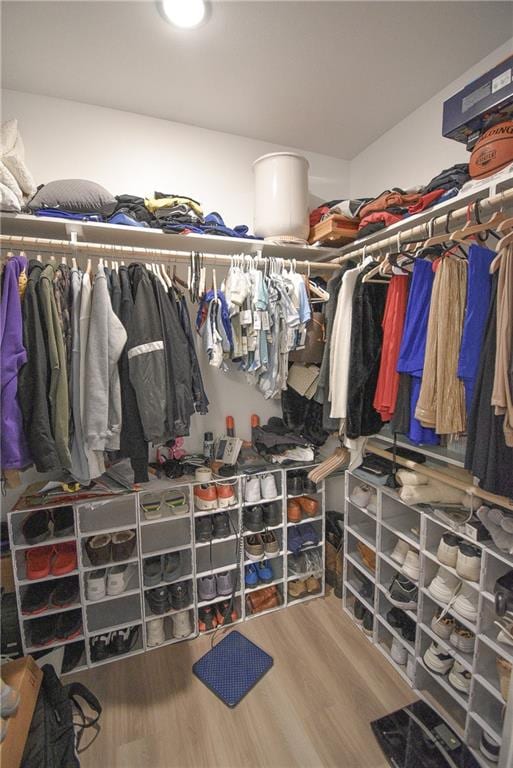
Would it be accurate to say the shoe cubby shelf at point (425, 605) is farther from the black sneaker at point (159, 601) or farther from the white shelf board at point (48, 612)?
the white shelf board at point (48, 612)

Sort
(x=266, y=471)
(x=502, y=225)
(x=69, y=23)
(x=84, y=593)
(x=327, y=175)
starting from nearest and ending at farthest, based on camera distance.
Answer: (x=502, y=225) < (x=69, y=23) < (x=84, y=593) < (x=266, y=471) < (x=327, y=175)

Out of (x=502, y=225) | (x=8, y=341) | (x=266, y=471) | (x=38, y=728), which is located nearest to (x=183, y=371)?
(x=8, y=341)

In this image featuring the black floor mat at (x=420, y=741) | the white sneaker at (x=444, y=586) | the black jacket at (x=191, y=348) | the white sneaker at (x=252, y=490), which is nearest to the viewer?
the black floor mat at (x=420, y=741)

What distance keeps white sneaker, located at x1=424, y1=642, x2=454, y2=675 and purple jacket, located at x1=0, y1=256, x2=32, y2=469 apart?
6.04 feet

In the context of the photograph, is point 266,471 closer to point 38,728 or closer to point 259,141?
point 38,728

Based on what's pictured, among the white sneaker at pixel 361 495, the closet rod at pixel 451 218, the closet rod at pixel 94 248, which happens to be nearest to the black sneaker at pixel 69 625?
the white sneaker at pixel 361 495

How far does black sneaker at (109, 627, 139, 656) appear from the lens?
1.76m

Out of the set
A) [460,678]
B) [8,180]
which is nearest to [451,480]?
[460,678]

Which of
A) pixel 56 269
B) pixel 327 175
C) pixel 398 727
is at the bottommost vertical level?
pixel 398 727

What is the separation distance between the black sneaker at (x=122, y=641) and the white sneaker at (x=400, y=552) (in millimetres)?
1432

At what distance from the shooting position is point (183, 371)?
56.6 inches

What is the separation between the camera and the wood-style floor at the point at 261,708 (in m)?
1.34

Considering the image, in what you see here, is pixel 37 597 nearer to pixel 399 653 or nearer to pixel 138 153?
pixel 399 653

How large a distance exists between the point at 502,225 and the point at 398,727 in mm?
1942
